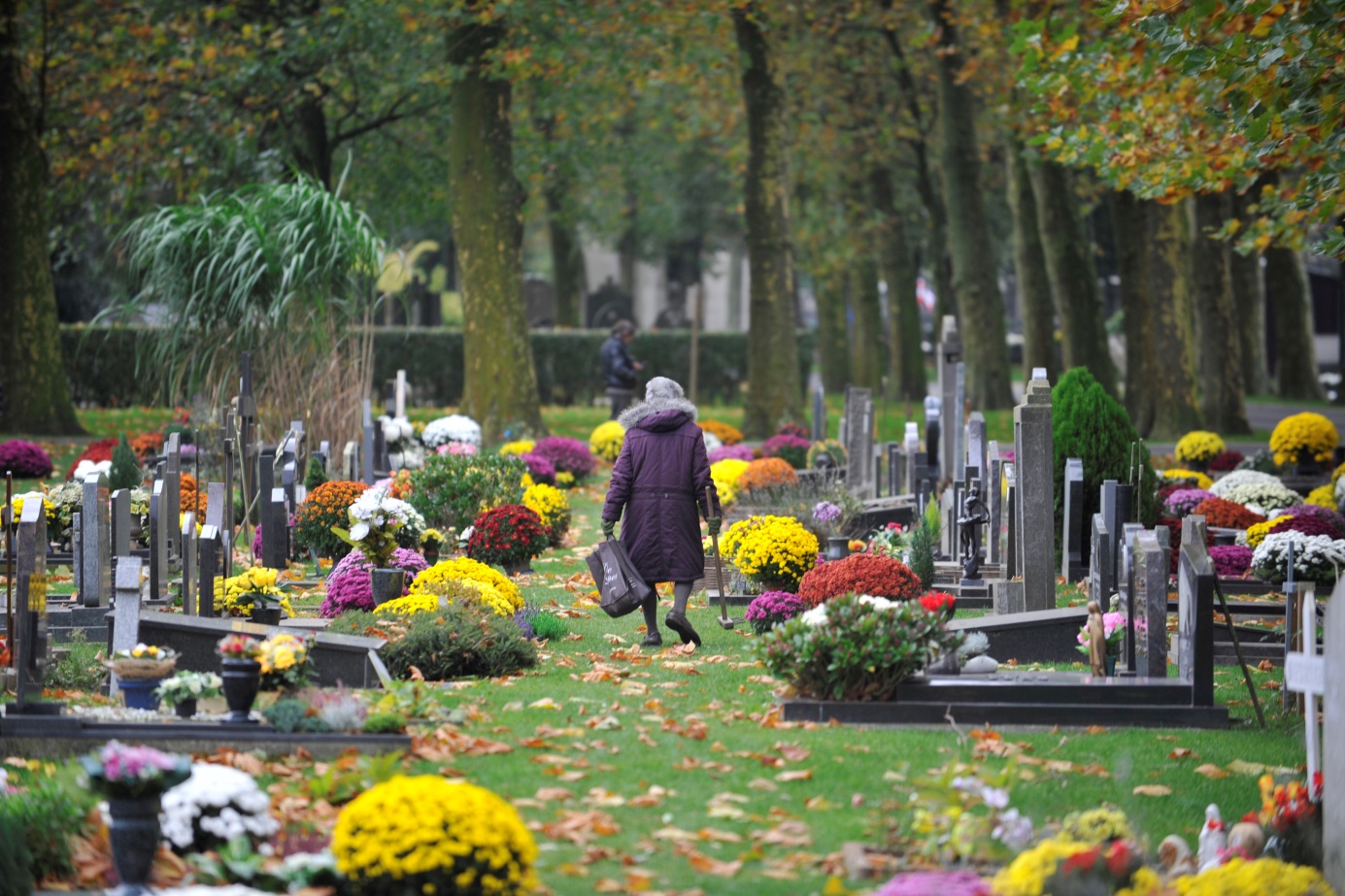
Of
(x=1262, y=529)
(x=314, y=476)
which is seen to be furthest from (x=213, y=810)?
(x=314, y=476)

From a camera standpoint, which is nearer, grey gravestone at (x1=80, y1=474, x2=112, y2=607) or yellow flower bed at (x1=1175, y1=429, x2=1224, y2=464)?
grey gravestone at (x1=80, y1=474, x2=112, y2=607)

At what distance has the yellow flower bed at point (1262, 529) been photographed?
1410 cm

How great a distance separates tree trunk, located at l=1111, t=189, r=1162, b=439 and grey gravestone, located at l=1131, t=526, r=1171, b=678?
719 inches

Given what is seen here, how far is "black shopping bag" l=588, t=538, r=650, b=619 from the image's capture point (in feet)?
36.3

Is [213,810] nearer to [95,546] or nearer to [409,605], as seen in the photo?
[409,605]

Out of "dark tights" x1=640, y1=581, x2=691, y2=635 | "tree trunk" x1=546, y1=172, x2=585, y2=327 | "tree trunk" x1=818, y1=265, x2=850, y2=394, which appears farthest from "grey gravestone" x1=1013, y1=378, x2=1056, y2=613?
"tree trunk" x1=546, y1=172, x2=585, y2=327

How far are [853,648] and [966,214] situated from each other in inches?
876

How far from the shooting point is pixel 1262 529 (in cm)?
1423

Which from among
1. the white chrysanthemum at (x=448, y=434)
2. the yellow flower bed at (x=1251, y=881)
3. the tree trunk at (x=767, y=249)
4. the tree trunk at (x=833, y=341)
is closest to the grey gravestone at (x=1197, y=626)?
the yellow flower bed at (x=1251, y=881)

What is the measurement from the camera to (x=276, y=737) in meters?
7.87

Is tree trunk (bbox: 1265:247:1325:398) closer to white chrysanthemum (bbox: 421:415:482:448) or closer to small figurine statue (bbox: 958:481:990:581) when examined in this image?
white chrysanthemum (bbox: 421:415:482:448)

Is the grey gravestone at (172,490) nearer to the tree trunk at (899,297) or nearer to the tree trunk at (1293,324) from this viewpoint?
the tree trunk at (899,297)

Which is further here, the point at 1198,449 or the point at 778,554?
the point at 1198,449

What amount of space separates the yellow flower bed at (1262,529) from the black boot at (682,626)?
17.8ft
